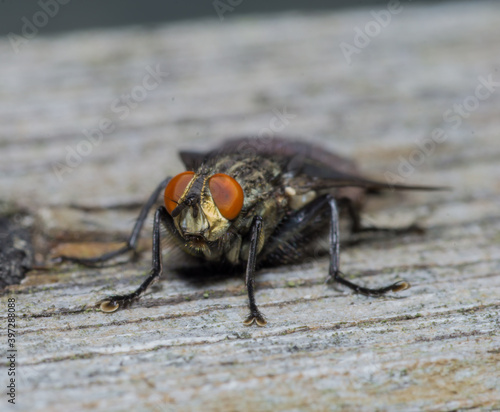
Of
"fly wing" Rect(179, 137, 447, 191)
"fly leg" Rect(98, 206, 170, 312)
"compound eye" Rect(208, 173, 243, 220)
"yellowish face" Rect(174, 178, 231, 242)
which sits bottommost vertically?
"fly leg" Rect(98, 206, 170, 312)

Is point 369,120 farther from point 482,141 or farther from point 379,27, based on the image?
point 379,27

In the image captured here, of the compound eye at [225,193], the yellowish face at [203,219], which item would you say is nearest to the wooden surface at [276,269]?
the yellowish face at [203,219]

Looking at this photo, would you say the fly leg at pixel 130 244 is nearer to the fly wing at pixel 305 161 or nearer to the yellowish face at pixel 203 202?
the fly wing at pixel 305 161

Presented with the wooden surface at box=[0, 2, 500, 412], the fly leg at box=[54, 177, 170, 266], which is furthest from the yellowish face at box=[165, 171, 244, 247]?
the fly leg at box=[54, 177, 170, 266]

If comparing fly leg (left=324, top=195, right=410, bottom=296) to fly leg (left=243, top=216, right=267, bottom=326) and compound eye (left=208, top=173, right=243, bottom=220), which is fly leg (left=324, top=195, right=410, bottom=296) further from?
compound eye (left=208, top=173, right=243, bottom=220)

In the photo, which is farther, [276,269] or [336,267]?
[276,269]

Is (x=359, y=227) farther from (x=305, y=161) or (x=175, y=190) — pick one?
(x=175, y=190)

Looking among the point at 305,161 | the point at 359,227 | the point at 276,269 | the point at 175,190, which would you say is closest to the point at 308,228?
the point at 359,227
